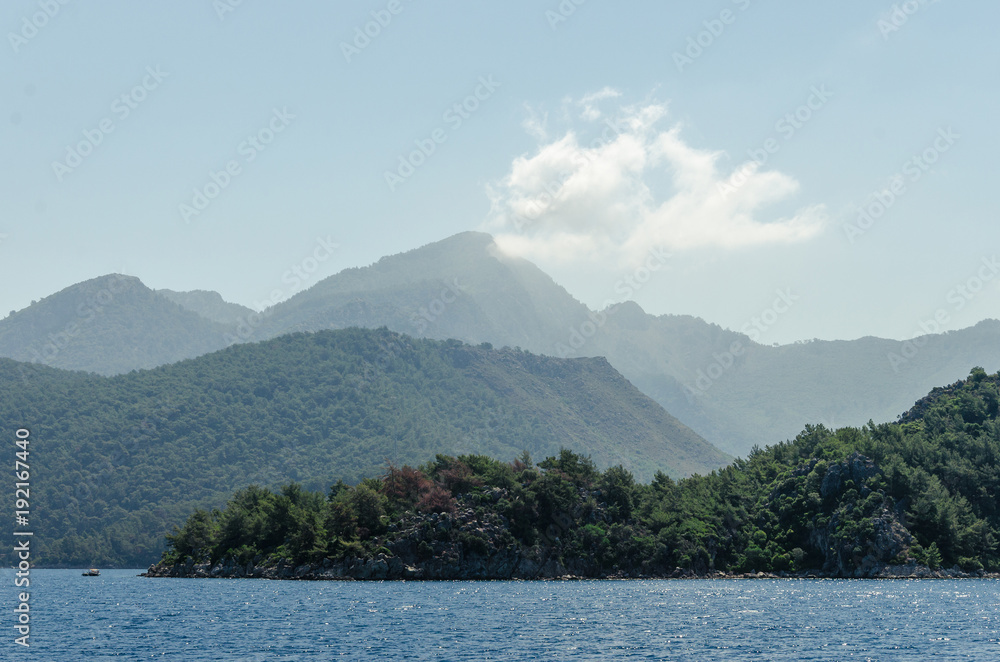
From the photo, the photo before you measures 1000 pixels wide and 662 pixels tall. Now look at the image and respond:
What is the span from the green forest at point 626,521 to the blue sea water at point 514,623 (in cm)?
2470

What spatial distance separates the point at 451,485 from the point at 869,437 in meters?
82.2

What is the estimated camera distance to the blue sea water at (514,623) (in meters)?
65.9

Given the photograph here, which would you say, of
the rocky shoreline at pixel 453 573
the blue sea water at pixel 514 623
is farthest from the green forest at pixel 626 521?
the blue sea water at pixel 514 623

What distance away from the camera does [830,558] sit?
157250 millimetres

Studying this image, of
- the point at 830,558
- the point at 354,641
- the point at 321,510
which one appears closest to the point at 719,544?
the point at 830,558

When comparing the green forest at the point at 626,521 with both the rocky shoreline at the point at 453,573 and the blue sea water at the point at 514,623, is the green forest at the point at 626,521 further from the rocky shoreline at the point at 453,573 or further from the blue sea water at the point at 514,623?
the blue sea water at the point at 514,623

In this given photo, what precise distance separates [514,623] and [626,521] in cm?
9050

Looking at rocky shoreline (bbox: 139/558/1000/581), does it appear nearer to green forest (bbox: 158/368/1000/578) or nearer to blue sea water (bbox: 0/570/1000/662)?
green forest (bbox: 158/368/1000/578)

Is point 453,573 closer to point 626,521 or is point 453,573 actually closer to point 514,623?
point 626,521

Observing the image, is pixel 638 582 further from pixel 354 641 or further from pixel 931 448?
pixel 354 641

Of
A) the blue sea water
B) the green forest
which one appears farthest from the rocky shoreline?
the blue sea water

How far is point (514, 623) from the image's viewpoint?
3241 inches

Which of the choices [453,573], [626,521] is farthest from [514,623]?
[626,521]

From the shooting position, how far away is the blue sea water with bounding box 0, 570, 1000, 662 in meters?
65.9
